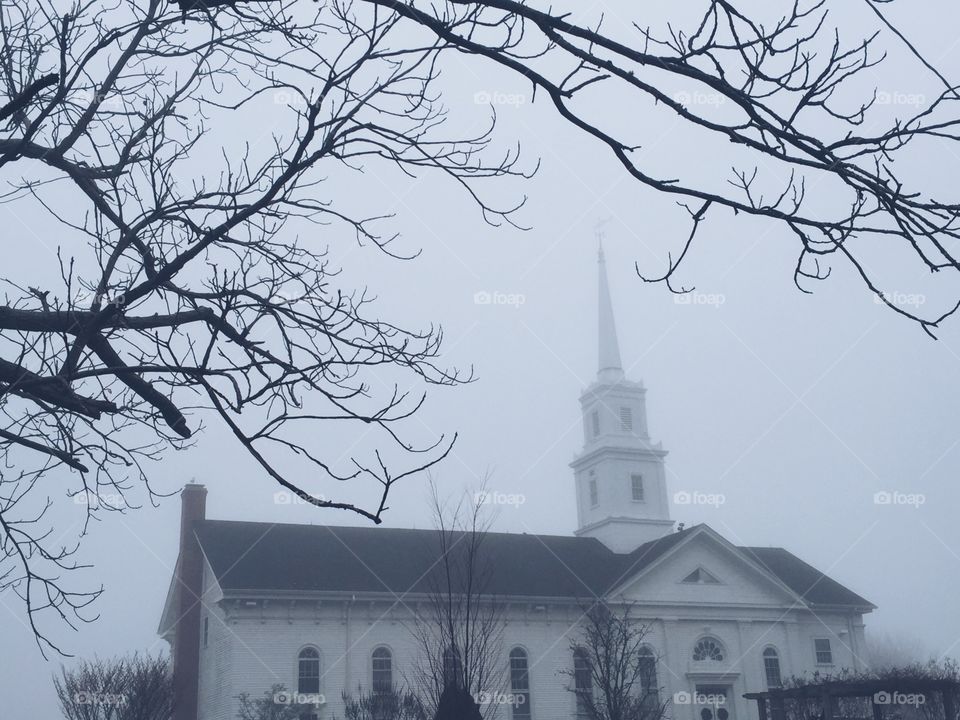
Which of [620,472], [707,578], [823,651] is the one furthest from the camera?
[620,472]

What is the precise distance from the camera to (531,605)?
118 ft

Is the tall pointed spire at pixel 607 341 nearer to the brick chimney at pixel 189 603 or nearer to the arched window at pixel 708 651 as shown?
the arched window at pixel 708 651

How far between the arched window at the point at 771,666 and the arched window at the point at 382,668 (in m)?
14.4

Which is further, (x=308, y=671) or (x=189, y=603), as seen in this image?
(x=189, y=603)

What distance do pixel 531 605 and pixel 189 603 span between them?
11831mm

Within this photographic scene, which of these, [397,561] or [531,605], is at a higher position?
[397,561]

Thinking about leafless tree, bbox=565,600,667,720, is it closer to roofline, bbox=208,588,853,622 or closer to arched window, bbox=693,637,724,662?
roofline, bbox=208,588,853,622

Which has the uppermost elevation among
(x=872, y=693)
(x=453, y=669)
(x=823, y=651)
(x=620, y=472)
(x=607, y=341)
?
(x=607, y=341)

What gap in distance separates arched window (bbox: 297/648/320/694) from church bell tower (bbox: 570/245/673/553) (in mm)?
15567

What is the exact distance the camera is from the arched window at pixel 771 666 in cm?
3812

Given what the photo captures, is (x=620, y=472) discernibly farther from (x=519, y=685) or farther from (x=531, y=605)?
(x=519, y=685)

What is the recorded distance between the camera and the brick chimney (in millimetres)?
33844

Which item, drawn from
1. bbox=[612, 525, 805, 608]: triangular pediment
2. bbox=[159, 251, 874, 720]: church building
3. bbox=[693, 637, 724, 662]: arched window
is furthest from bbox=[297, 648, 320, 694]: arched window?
bbox=[693, 637, 724, 662]: arched window

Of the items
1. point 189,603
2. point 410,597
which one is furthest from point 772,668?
point 189,603
